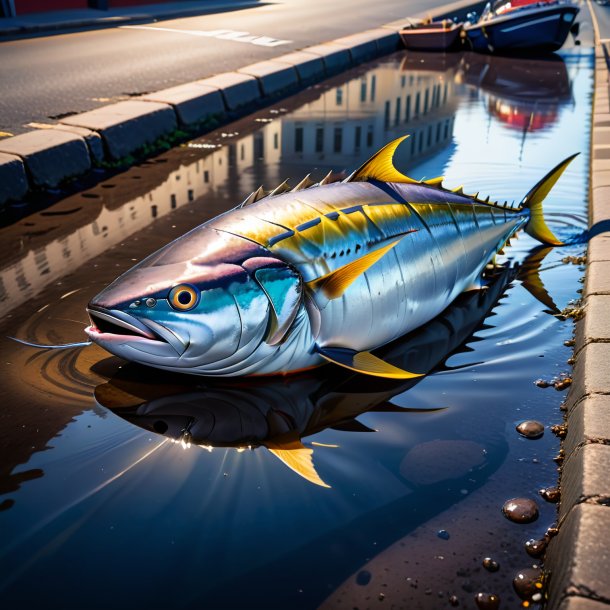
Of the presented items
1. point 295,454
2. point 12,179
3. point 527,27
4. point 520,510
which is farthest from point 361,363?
point 527,27

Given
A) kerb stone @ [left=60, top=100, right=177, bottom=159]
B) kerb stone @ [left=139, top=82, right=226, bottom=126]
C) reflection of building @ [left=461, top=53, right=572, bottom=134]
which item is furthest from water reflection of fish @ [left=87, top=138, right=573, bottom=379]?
reflection of building @ [left=461, top=53, right=572, bottom=134]

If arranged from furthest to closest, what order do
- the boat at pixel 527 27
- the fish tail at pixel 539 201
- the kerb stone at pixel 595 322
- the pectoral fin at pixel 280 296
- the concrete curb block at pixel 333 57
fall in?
the boat at pixel 527 27 → the concrete curb block at pixel 333 57 → the fish tail at pixel 539 201 → the kerb stone at pixel 595 322 → the pectoral fin at pixel 280 296

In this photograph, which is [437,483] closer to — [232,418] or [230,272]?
[232,418]

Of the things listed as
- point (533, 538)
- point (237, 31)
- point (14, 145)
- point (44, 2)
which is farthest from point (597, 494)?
point (44, 2)

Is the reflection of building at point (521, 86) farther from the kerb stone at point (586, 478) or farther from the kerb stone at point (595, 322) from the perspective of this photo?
the kerb stone at point (586, 478)

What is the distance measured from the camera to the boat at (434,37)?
52.8 ft

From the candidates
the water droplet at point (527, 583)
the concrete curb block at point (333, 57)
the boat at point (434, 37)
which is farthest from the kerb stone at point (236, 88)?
the water droplet at point (527, 583)

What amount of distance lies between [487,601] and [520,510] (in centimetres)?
43

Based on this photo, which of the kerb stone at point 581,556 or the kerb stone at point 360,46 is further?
the kerb stone at point 360,46

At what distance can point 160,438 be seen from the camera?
113 inches

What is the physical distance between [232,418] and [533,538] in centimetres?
123

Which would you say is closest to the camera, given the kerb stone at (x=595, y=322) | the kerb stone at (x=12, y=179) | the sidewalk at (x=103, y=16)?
the kerb stone at (x=595, y=322)

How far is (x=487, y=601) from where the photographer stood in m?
2.15

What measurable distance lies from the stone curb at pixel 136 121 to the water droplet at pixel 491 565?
462 centimetres
